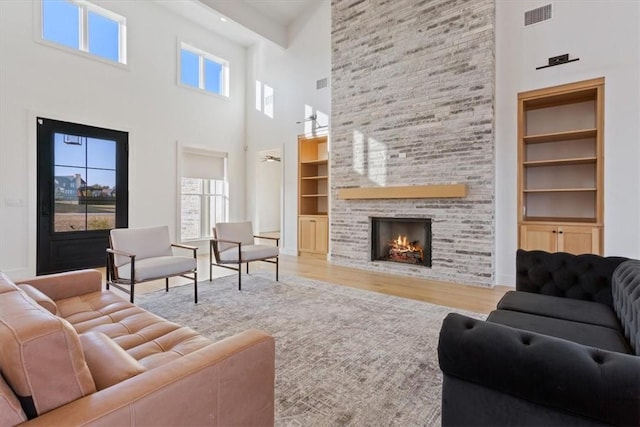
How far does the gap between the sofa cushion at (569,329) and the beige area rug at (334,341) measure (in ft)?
1.91

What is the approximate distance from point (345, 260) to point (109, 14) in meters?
5.89

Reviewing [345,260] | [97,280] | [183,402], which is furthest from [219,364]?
[345,260]

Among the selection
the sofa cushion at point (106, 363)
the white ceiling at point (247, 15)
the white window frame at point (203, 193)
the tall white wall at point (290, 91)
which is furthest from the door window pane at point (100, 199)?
the sofa cushion at point (106, 363)

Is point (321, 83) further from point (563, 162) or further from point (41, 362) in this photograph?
point (41, 362)

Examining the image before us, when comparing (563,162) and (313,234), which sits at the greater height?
(563,162)

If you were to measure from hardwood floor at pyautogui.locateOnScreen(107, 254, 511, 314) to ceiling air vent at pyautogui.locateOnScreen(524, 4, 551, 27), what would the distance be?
354 cm

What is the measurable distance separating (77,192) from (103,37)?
106 inches

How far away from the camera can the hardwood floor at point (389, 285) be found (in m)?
3.79

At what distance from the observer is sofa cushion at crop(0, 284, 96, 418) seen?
31.2 inches

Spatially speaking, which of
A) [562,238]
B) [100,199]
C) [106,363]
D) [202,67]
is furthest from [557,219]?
[202,67]

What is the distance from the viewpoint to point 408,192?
5.03 meters

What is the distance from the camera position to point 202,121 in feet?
23.1

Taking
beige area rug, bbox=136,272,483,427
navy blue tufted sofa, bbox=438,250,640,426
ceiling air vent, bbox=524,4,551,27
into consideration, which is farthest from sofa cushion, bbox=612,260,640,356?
ceiling air vent, bbox=524,4,551,27

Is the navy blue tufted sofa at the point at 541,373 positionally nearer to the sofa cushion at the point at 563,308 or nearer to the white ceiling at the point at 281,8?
the sofa cushion at the point at 563,308
